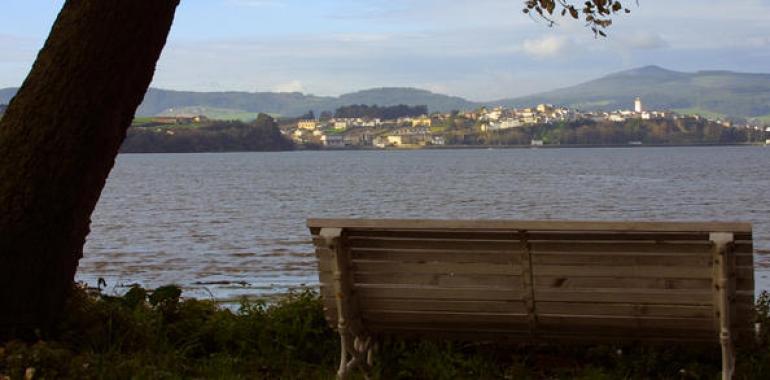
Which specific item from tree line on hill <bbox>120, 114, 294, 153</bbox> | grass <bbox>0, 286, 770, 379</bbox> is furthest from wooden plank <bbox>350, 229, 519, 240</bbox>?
tree line on hill <bbox>120, 114, 294, 153</bbox>

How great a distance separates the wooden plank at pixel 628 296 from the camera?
4.71m

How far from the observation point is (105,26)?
529 centimetres

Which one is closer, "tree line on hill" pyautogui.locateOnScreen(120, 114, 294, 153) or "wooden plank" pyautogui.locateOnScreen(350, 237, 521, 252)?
"wooden plank" pyautogui.locateOnScreen(350, 237, 521, 252)

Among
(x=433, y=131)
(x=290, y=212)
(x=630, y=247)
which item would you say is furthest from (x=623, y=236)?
(x=433, y=131)

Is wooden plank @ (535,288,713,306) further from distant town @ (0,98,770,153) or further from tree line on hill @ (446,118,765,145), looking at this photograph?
tree line on hill @ (446,118,765,145)

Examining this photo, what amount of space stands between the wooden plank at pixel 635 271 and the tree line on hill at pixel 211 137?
155 metres

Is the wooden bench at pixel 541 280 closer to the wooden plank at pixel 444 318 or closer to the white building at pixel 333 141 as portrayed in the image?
the wooden plank at pixel 444 318

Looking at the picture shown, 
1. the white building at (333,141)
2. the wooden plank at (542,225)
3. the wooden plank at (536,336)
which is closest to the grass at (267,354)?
the wooden plank at (536,336)

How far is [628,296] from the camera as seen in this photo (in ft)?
15.6

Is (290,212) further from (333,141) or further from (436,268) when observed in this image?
(333,141)

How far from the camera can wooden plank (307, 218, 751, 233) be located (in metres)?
4.48

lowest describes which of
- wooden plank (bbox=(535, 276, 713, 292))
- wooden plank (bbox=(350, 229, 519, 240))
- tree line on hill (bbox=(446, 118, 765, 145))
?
tree line on hill (bbox=(446, 118, 765, 145))

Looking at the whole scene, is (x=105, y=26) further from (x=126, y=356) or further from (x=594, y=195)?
(x=594, y=195)

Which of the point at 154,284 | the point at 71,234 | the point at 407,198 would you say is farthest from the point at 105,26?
the point at 407,198
